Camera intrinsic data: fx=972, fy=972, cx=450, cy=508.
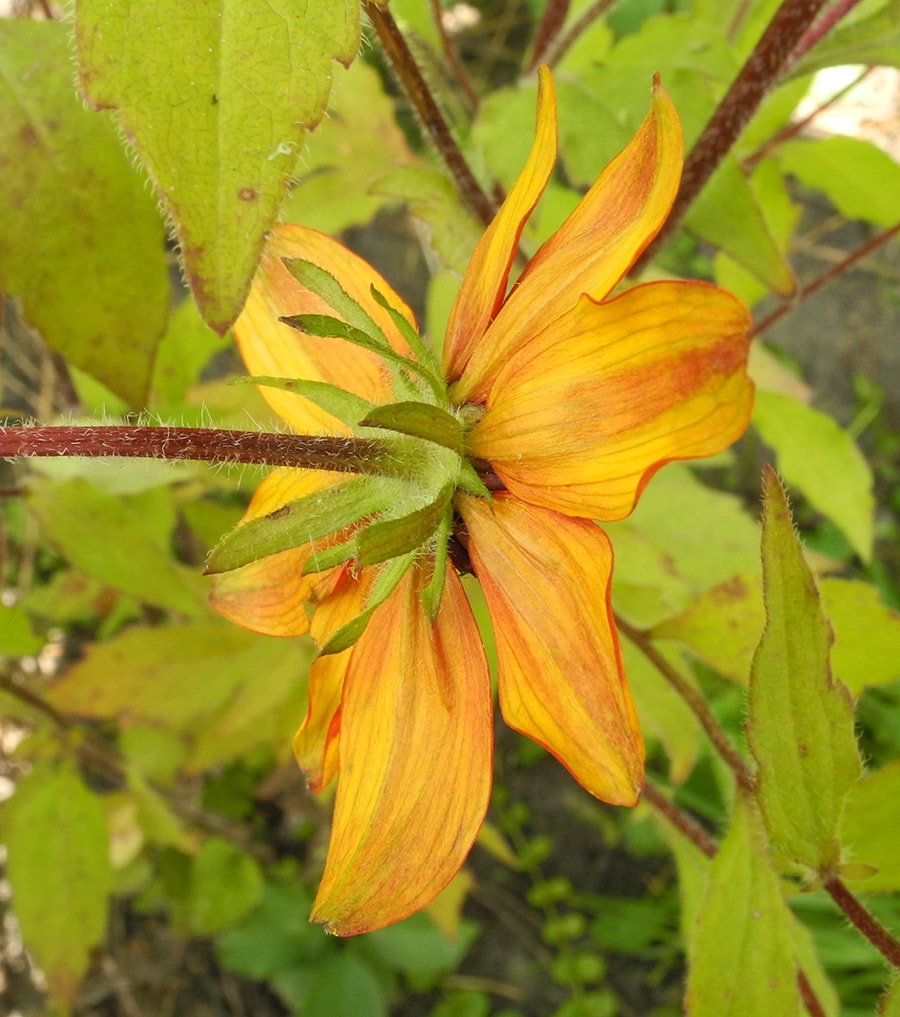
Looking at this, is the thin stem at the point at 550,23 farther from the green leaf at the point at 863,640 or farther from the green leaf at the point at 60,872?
the green leaf at the point at 60,872

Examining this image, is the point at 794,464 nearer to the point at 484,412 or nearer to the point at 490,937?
the point at 484,412

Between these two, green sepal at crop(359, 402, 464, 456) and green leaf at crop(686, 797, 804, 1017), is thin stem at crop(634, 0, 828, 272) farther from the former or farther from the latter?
green leaf at crop(686, 797, 804, 1017)

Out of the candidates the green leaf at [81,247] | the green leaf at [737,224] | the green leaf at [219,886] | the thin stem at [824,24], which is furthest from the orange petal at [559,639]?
the green leaf at [219,886]

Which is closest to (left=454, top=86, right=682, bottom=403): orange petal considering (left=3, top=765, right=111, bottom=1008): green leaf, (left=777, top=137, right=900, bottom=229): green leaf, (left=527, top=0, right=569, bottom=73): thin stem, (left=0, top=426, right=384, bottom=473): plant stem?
(left=0, top=426, right=384, bottom=473): plant stem

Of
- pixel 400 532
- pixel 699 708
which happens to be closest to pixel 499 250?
pixel 400 532

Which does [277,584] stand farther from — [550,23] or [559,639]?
[550,23]

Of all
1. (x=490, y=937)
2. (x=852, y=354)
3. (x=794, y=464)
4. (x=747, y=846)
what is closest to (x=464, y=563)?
(x=747, y=846)

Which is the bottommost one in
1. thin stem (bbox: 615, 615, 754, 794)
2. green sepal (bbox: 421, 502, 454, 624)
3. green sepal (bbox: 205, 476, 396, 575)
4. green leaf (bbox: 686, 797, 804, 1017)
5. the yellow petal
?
green leaf (bbox: 686, 797, 804, 1017)
